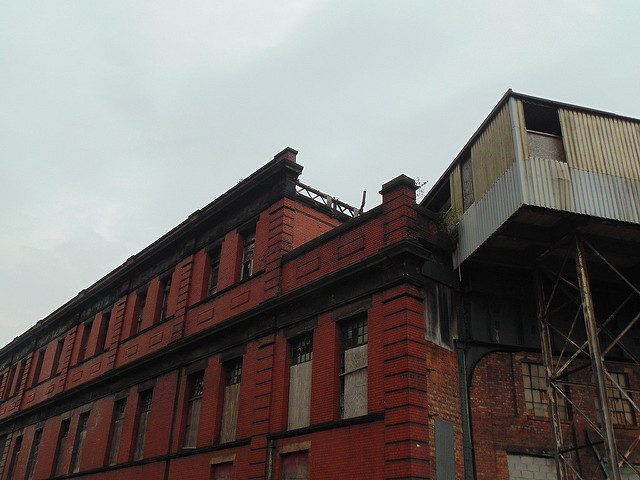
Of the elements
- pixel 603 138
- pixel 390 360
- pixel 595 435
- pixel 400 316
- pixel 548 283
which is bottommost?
pixel 595 435

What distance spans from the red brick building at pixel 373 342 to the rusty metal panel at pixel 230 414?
57 mm

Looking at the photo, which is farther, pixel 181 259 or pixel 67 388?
pixel 67 388

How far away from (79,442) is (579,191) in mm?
20260

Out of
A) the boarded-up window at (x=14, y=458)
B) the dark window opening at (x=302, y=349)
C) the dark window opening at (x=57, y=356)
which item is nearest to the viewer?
the dark window opening at (x=302, y=349)

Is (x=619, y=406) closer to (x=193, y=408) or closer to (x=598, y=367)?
(x=598, y=367)

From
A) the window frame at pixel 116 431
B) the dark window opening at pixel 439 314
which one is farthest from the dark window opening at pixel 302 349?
the window frame at pixel 116 431

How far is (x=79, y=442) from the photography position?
23.7 meters

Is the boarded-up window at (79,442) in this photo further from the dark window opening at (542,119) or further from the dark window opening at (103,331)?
the dark window opening at (542,119)

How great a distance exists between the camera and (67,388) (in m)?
26.6

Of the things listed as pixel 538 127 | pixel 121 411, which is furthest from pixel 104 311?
pixel 538 127

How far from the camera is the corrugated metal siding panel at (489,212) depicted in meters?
12.2

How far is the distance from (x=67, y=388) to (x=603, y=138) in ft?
76.1

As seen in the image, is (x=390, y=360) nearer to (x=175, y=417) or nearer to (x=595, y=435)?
(x=595, y=435)

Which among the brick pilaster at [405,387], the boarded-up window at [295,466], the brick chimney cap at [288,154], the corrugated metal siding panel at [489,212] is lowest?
the boarded-up window at [295,466]
